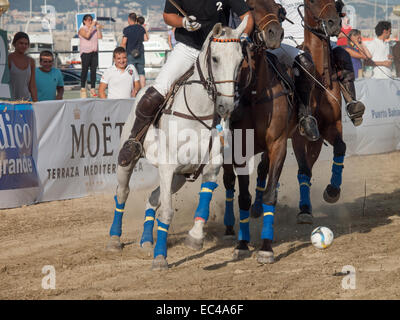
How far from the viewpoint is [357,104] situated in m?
9.84

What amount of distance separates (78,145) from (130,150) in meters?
4.31

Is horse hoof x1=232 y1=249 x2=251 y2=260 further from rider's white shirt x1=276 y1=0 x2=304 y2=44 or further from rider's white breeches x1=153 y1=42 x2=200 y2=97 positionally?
rider's white shirt x1=276 y1=0 x2=304 y2=44

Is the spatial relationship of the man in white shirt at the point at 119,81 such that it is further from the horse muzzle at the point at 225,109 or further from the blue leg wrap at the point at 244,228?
the horse muzzle at the point at 225,109

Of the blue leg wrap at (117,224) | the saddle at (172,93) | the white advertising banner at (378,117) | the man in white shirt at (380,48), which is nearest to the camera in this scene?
the saddle at (172,93)

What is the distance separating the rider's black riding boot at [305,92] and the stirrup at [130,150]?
2.06 m

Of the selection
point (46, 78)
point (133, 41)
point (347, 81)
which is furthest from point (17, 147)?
point (133, 41)

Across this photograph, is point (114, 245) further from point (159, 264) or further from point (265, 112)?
point (265, 112)

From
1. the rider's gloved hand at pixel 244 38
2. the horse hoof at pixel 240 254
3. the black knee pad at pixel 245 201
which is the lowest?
the horse hoof at pixel 240 254

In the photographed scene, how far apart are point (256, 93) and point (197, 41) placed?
2.90 feet

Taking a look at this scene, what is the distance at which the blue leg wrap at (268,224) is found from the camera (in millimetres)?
7882

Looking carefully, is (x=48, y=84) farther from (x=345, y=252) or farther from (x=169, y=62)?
(x=345, y=252)

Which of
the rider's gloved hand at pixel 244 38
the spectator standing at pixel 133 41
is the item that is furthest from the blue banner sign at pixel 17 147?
the spectator standing at pixel 133 41

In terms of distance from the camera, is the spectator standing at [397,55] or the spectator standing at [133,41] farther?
the spectator standing at [397,55]

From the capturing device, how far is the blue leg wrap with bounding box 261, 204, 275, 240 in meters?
7.88
